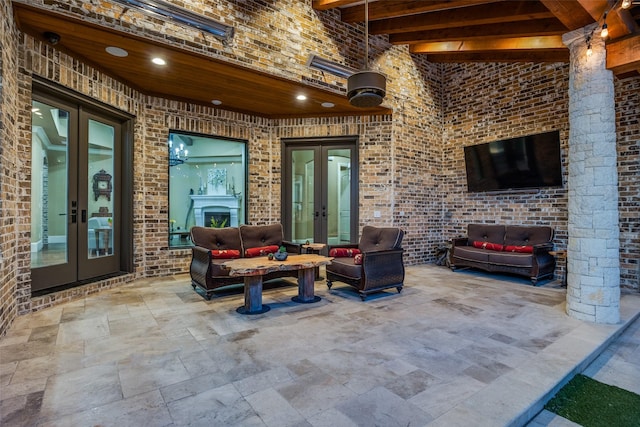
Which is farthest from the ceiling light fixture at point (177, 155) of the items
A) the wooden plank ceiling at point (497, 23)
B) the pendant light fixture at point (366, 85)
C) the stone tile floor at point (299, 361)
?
the pendant light fixture at point (366, 85)

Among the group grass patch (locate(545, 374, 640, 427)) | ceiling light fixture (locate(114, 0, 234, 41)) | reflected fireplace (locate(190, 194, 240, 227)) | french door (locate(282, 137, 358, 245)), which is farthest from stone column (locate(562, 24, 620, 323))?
reflected fireplace (locate(190, 194, 240, 227))

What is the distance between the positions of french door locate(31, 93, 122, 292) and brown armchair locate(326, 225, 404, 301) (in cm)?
350

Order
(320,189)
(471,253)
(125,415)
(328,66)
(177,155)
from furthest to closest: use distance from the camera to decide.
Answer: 1. (320,189)
2. (177,155)
3. (471,253)
4. (328,66)
5. (125,415)

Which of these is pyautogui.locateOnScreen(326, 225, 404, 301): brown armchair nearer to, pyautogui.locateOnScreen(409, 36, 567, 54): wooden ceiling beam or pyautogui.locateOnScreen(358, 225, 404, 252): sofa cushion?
pyautogui.locateOnScreen(358, 225, 404, 252): sofa cushion

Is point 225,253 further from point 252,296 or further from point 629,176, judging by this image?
point 629,176

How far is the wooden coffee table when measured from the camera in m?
3.54

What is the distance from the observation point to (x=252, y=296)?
370 centimetres

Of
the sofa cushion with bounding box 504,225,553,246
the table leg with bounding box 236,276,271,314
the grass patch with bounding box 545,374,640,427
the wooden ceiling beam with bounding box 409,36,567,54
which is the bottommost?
the grass patch with bounding box 545,374,640,427

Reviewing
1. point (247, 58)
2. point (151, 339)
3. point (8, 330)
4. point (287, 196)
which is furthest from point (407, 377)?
point (287, 196)

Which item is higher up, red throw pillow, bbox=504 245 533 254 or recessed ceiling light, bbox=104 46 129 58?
recessed ceiling light, bbox=104 46 129 58

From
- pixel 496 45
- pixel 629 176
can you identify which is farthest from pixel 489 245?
pixel 496 45

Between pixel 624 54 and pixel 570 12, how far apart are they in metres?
0.74

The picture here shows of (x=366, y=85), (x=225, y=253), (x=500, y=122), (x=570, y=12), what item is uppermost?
(x=570, y=12)

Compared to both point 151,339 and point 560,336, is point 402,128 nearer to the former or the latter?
point 560,336
